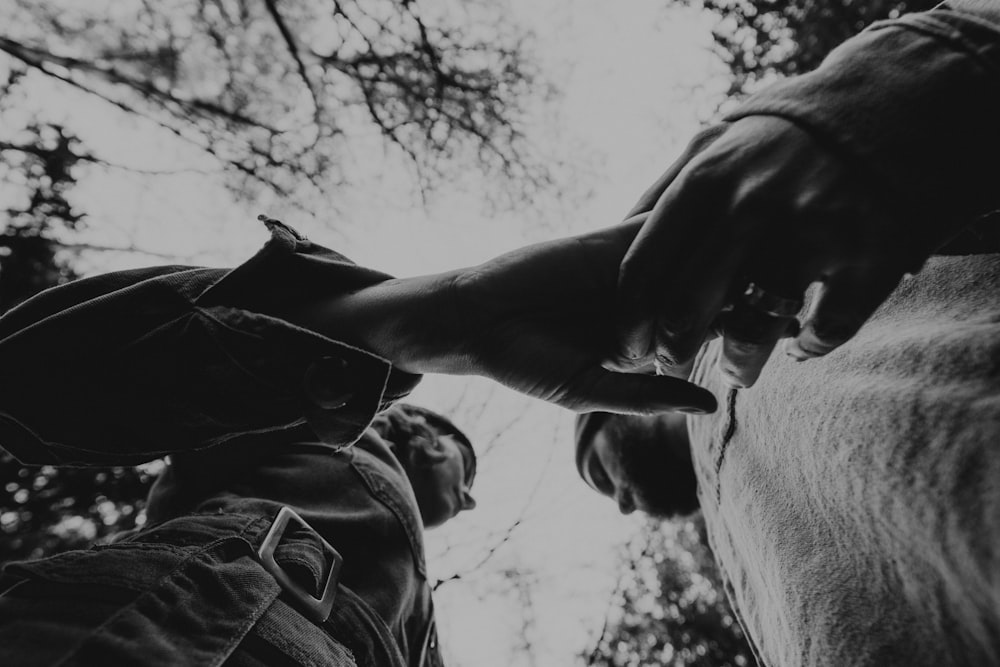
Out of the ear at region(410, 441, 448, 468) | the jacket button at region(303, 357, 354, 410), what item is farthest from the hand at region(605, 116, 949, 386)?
the ear at region(410, 441, 448, 468)

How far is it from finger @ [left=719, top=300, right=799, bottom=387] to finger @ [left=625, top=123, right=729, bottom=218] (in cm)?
34

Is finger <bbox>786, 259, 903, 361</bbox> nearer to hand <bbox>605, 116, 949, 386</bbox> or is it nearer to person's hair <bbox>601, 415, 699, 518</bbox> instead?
hand <bbox>605, 116, 949, 386</bbox>

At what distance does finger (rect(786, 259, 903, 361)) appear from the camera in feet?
2.59

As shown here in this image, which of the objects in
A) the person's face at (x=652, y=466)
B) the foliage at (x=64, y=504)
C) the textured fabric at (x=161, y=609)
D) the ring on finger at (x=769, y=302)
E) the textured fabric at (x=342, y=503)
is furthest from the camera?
the foliage at (x=64, y=504)

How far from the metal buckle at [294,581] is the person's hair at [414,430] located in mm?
996

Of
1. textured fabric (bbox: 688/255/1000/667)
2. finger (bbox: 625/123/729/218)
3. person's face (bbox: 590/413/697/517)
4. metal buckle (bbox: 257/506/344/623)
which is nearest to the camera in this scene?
textured fabric (bbox: 688/255/1000/667)

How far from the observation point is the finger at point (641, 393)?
1.02 meters

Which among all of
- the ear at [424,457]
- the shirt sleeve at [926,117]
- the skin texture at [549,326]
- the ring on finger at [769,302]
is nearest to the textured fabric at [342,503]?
the ear at [424,457]

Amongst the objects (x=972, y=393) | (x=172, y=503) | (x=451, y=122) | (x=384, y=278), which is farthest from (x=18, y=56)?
(x=972, y=393)

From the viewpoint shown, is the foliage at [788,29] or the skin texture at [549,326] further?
the foliage at [788,29]

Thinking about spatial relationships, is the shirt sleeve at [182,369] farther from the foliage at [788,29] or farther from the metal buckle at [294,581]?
the foliage at [788,29]

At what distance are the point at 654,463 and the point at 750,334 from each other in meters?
1.68

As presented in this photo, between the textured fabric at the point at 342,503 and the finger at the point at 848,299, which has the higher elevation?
the finger at the point at 848,299

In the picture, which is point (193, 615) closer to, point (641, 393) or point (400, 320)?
point (400, 320)
